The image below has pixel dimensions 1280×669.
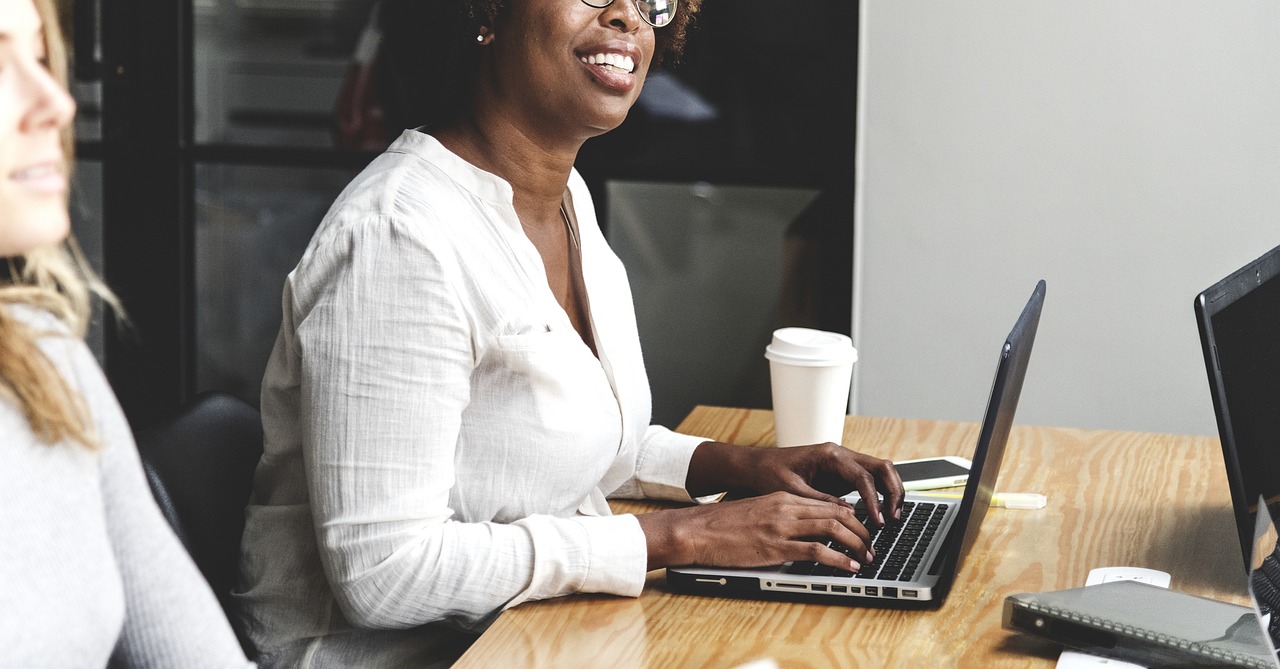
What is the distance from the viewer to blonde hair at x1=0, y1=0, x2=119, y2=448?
0.78m

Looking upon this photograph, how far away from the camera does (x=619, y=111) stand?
1.45 m

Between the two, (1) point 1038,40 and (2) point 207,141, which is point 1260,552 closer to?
(1) point 1038,40

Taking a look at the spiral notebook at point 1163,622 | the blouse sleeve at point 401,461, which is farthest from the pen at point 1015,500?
the blouse sleeve at point 401,461

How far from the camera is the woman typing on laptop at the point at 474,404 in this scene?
117 cm

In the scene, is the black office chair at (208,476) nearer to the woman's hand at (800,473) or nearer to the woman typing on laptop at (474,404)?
the woman typing on laptop at (474,404)

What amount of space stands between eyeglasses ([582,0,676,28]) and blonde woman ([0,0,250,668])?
0.77 meters

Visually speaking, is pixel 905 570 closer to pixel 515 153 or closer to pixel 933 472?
pixel 933 472

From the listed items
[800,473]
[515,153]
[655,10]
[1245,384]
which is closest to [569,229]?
[515,153]

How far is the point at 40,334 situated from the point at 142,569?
0.17 m

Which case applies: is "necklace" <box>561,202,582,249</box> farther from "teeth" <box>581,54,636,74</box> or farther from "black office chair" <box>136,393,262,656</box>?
"black office chair" <box>136,393,262,656</box>

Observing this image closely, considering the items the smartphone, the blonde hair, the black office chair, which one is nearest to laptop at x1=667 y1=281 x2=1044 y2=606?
the smartphone

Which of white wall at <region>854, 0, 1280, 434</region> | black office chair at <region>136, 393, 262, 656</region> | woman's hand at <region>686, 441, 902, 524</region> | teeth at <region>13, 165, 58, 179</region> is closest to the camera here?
teeth at <region>13, 165, 58, 179</region>

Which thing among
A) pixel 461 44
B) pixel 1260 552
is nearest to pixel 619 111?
pixel 461 44

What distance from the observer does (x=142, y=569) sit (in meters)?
0.85
